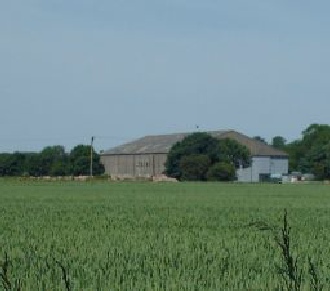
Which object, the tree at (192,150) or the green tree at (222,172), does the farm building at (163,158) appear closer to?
the tree at (192,150)

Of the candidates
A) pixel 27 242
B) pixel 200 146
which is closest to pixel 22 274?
pixel 27 242

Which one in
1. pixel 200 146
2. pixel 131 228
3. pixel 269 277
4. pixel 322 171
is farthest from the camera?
pixel 322 171

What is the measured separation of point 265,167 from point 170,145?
58.2ft

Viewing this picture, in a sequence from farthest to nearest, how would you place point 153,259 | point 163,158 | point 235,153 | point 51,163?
point 51,163, point 163,158, point 235,153, point 153,259

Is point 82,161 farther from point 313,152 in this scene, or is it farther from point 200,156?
point 313,152

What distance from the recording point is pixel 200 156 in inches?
4599

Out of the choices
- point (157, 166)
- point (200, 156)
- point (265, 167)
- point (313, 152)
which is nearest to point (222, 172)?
point (200, 156)

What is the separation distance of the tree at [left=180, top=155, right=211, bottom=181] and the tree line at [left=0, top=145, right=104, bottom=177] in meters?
25.1

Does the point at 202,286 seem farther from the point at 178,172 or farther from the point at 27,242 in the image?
the point at 178,172

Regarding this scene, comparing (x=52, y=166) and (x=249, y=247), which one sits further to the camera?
(x=52, y=166)

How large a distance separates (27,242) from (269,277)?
5.38m

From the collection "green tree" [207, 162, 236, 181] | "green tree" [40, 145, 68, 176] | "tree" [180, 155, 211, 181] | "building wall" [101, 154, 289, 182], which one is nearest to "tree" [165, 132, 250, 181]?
"tree" [180, 155, 211, 181]

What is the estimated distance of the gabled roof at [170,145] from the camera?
148 metres

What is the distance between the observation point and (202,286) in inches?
257
